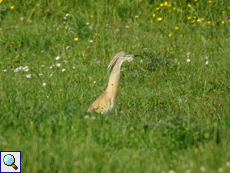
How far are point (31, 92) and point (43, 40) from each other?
8.24ft

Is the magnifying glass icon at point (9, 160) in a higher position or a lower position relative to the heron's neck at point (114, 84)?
lower

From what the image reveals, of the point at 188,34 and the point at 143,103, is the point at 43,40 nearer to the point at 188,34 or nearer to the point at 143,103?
the point at 188,34

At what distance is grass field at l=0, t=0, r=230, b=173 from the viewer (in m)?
3.40

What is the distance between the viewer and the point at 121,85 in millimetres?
6008

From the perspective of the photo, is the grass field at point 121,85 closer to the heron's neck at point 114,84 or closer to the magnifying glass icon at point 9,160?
the magnifying glass icon at point 9,160

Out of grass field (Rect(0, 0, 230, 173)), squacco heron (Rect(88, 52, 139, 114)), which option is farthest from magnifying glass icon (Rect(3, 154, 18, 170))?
squacco heron (Rect(88, 52, 139, 114))

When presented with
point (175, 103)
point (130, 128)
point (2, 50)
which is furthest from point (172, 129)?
point (2, 50)

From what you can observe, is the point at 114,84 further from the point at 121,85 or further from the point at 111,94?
the point at 121,85

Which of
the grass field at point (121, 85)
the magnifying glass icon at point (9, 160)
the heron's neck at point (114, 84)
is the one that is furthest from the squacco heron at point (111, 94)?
the magnifying glass icon at point (9, 160)

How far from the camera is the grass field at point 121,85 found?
340 centimetres

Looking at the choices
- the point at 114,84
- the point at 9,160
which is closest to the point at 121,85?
the point at 114,84

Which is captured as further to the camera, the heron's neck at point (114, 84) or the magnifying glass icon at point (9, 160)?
the heron's neck at point (114, 84)

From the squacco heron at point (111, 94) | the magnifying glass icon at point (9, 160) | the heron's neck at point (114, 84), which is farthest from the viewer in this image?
the heron's neck at point (114, 84)

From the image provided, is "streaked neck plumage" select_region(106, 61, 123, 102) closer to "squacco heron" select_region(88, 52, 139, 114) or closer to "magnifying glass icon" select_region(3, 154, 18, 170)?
"squacco heron" select_region(88, 52, 139, 114)
